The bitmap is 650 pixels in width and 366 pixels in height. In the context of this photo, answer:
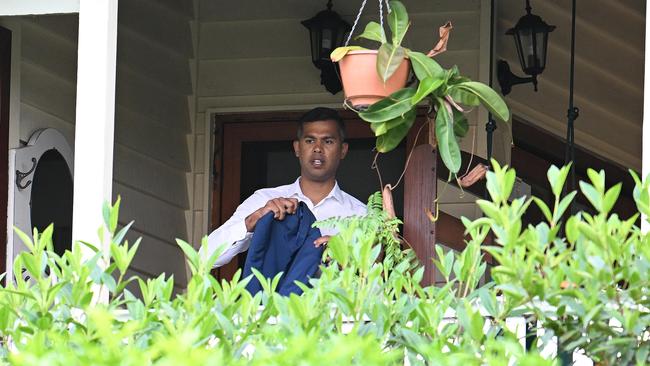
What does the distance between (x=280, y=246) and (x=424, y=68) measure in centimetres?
118

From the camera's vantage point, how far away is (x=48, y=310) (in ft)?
10.2

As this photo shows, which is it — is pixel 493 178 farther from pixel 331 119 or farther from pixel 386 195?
pixel 331 119

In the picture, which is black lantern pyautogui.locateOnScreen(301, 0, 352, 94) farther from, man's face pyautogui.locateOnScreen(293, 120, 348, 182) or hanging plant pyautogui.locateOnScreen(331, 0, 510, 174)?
hanging plant pyautogui.locateOnScreen(331, 0, 510, 174)

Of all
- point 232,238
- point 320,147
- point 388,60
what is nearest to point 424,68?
point 388,60

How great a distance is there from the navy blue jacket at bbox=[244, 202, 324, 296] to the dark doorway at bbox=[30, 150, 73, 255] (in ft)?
4.40

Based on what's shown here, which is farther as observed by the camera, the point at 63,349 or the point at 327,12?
the point at 327,12

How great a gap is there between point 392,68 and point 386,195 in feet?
1.42

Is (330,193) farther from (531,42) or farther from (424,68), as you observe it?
(424,68)

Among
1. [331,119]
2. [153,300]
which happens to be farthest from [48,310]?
[331,119]

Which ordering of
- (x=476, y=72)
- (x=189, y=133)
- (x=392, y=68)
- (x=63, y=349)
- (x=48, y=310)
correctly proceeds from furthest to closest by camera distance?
(x=189, y=133) < (x=476, y=72) < (x=392, y=68) < (x=48, y=310) < (x=63, y=349)

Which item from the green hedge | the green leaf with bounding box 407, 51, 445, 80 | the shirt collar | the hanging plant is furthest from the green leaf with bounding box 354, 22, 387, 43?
the shirt collar

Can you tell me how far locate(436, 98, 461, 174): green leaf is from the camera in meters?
3.84

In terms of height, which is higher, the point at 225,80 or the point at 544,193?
the point at 225,80

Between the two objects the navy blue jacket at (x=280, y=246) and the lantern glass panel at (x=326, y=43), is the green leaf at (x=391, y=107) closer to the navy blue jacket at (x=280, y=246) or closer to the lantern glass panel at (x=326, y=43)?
the navy blue jacket at (x=280, y=246)
